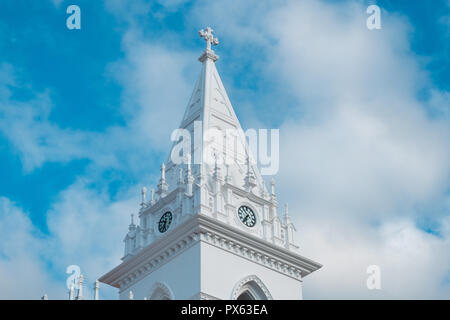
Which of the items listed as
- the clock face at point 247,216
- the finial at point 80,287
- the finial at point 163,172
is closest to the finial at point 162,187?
the finial at point 163,172

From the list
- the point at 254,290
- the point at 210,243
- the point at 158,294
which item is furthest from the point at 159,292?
the point at 254,290

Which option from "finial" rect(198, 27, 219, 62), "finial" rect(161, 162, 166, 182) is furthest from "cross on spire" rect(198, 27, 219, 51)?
"finial" rect(161, 162, 166, 182)

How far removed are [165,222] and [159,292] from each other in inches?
174

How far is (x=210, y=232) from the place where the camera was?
6197cm

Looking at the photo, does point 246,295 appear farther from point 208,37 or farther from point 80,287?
point 208,37

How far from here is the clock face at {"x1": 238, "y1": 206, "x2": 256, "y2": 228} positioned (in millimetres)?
64875

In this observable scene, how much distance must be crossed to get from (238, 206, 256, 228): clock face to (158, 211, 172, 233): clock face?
168 inches

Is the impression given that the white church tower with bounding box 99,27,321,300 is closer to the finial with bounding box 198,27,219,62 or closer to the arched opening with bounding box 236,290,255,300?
the arched opening with bounding box 236,290,255,300

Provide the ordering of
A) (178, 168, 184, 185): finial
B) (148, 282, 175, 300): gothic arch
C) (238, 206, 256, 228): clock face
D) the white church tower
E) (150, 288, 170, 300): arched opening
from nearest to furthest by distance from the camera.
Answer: the white church tower
(148, 282, 175, 300): gothic arch
(150, 288, 170, 300): arched opening
(238, 206, 256, 228): clock face
(178, 168, 184, 185): finial

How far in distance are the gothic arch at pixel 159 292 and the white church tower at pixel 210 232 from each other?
0.19 ft

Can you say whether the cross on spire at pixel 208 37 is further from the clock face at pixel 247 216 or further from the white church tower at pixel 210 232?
the clock face at pixel 247 216

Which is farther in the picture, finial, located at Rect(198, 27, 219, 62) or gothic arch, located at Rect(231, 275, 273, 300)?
finial, located at Rect(198, 27, 219, 62)

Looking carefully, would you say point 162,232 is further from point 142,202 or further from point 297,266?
point 297,266
